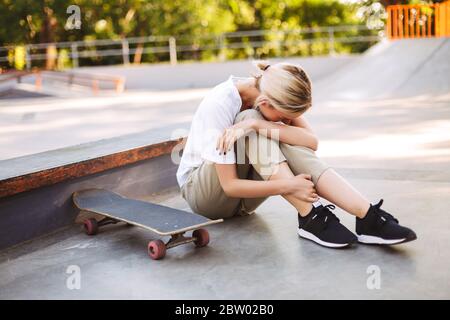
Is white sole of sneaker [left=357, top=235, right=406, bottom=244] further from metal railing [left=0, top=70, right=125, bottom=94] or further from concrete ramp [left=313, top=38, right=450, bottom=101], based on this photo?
metal railing [left=0, top=70, right=125, bottom=94]

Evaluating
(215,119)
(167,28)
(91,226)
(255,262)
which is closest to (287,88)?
(215,119)

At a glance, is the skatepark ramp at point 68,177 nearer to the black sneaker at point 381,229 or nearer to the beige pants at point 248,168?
the beige pants at point 248,168

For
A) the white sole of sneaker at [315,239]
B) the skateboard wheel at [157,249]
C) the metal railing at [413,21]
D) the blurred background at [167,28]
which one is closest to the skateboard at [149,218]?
the skateboard wheel at [157,249]

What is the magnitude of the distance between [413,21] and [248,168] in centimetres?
1315

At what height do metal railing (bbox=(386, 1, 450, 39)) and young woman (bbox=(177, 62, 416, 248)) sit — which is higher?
metal railing (bbox=(386, 1, 450, 39))

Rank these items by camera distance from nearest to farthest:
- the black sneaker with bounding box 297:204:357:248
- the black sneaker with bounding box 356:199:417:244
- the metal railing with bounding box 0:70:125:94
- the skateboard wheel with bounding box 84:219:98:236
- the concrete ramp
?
the black sneaker with bounding box 356:199:417:244 < the black sneaker with bounding box 297:204:357:248 < the skateboard wheel with bounding box 84:219:98:236 < the concrete ramp < the metal railing with bounding box 0:70:125:94

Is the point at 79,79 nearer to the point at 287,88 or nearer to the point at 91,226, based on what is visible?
the point at 91,226

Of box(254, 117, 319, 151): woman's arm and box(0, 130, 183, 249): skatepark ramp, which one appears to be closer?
box(254, 117, 319, 151): woman's arm

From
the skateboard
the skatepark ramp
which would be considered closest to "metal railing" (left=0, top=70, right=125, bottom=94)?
the skatepark ramp

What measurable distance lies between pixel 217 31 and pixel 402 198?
61.8ft

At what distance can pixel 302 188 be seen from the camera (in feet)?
8.48

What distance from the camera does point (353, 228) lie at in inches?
120

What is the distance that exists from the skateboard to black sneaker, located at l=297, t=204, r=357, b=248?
16.6 inches

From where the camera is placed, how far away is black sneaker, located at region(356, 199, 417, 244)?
2545mm
